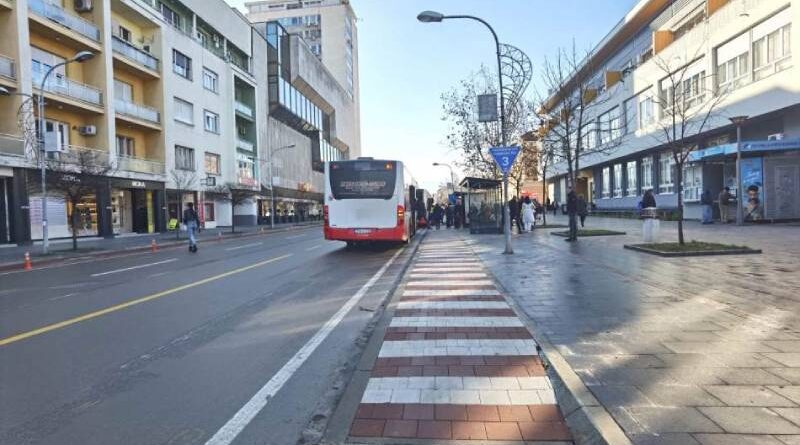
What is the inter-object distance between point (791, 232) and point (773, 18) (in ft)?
36.3

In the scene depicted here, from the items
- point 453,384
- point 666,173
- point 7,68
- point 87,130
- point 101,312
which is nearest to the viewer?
point 453,384

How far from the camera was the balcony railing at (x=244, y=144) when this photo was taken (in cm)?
5109

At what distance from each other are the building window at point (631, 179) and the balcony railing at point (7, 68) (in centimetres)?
4017

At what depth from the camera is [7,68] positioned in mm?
24672

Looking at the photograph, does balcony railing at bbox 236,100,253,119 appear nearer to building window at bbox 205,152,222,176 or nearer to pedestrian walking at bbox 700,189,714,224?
building window at bbox 205,152,222,176

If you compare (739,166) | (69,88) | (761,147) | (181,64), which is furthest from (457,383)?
(181,64)

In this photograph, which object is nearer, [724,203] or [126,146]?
[724,203]

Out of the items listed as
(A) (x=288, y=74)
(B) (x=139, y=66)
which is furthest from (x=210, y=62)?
(A) (x=288, y=74)

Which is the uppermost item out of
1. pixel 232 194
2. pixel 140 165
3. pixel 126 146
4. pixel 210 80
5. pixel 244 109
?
pixel 210 80

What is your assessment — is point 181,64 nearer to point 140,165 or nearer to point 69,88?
point 140,165

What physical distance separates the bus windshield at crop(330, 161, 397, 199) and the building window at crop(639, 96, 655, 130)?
25.9 metres

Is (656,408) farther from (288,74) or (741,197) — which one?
(288,74)

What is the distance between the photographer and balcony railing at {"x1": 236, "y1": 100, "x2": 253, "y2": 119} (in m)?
51.5

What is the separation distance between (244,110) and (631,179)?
3559 cm
